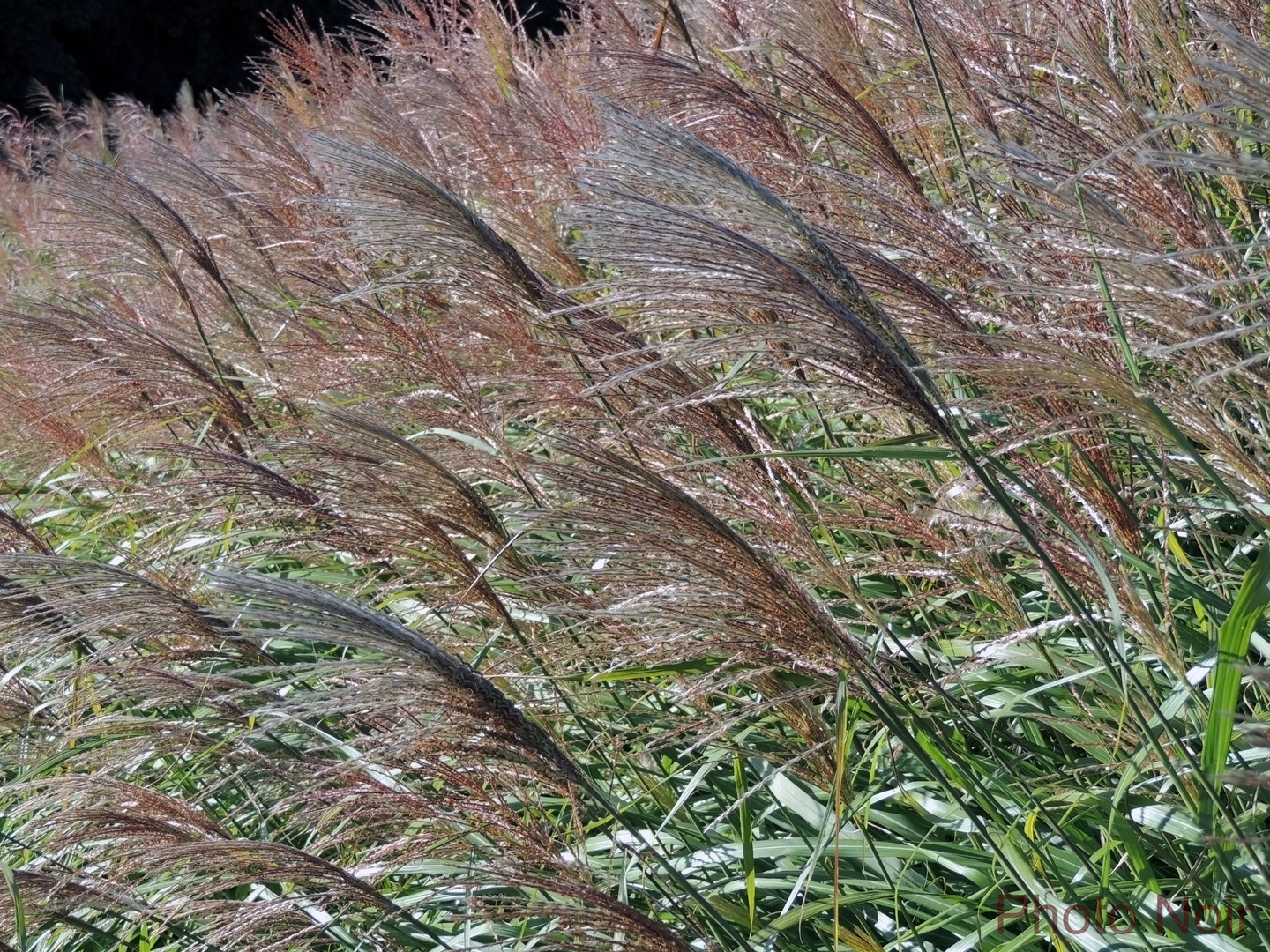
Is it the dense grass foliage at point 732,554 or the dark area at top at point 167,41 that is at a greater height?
the dark area at top at point 167,41

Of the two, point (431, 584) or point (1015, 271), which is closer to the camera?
point (1015, 271)

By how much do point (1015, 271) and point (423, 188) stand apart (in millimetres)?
963

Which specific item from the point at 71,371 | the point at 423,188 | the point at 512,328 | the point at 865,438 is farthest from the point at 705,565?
the point at 71,371

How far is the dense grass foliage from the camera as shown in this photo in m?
1.38

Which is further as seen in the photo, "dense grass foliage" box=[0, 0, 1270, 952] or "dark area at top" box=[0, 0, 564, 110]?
"dark area at top" box=[0, 0, 564, 110]

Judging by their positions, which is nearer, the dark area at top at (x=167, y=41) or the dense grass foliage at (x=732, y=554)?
the dense grass foliage at (x=732, y=554)

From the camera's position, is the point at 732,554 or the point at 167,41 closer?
the point at 732,554

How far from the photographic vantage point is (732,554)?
140 cm

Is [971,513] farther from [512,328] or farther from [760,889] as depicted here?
[512,328]

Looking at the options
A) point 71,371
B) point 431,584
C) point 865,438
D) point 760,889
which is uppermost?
point 71,371

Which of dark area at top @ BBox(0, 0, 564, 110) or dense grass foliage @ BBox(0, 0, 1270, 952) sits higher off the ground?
dark area at top @ BBox(0, 0, 564, 110)

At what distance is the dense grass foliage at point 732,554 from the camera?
1385 millimetres

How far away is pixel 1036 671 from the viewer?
2268mm

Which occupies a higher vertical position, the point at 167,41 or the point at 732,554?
the point at 167,41
